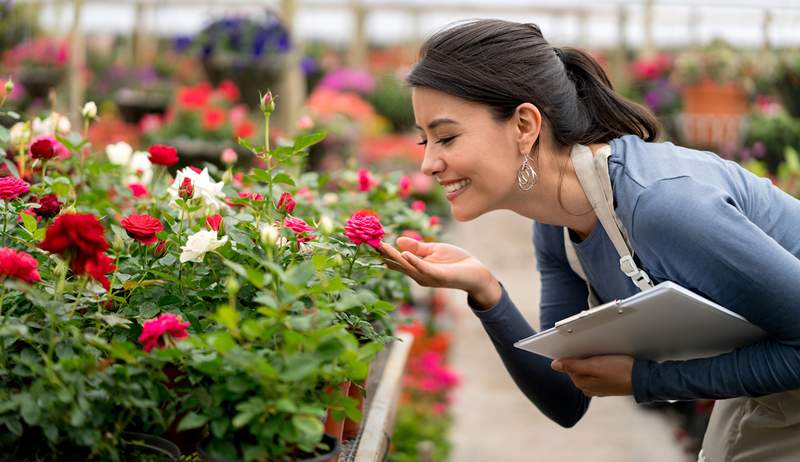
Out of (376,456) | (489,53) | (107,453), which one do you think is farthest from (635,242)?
(107,453)

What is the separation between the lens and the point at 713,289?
4.41 feet

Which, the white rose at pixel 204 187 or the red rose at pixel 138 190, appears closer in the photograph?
the white rose at pixel 204 187

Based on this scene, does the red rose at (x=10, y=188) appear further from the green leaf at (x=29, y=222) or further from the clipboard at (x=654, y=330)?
the clipboard at (x=654, y=330)

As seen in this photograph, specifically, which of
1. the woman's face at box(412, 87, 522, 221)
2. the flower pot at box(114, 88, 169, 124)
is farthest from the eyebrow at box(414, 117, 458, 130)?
the flower pot at box(114, 88, 169, 124)

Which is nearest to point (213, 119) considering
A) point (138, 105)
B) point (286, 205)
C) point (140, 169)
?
point (138, 105)

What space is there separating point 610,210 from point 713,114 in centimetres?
442

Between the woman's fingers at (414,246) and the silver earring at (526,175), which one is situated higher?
the silver earring at (526,175)

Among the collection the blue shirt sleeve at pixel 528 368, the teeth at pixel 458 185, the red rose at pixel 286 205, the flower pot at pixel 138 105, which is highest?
the red rose at pixel 286 205

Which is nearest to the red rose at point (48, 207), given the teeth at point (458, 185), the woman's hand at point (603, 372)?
the teeth at point (458, 185)

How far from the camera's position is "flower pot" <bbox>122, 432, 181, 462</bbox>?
1073 mm

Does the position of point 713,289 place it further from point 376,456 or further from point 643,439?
point 643,439

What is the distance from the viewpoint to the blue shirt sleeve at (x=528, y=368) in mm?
1673

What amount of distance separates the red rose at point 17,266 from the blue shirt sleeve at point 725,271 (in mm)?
836

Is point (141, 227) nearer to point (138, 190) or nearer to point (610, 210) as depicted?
point (138, 190)
